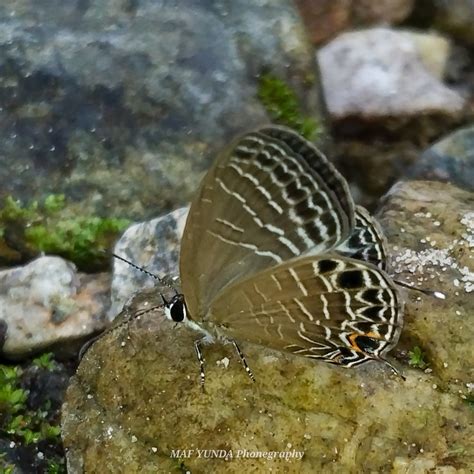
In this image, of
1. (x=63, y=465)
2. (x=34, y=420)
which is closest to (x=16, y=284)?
(x=34, y=420)

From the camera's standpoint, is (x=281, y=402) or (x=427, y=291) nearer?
(x=281, y=402)

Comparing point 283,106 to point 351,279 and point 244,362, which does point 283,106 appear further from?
point 351,279

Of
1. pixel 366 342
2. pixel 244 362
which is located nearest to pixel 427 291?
pixel 366 342

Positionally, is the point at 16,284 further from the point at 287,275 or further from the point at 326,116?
the point at 326,116

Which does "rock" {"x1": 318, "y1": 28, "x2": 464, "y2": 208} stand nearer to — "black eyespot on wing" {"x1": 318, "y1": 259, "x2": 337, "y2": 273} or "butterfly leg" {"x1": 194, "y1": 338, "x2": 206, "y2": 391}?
"butterfly leg" {"x1": 194, "y1": 338, "x2": 206, "y2": 391}

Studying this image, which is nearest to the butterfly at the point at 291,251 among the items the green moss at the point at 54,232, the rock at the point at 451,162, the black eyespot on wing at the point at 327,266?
the black eyespot on wing at the point at 327,266

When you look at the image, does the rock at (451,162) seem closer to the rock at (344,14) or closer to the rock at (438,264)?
the rock at (438,264)
